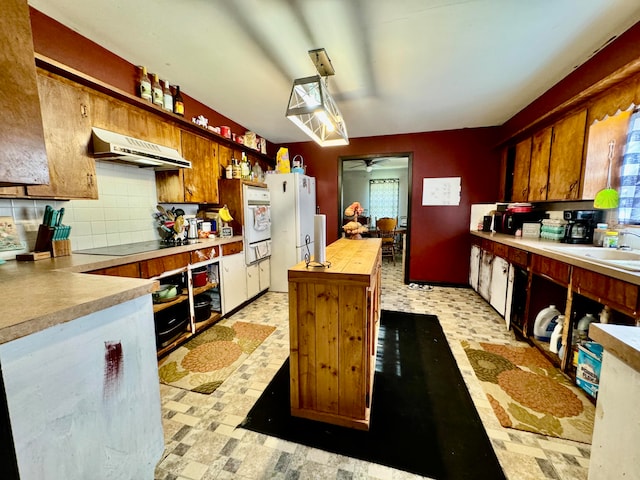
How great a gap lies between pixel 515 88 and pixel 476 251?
2037 millimetres

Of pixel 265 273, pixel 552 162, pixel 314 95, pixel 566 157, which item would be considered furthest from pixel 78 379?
pixel 552 162

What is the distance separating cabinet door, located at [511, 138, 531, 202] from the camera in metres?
2.89

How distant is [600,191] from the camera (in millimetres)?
1978

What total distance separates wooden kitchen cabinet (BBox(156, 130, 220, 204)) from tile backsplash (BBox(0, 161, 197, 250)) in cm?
13

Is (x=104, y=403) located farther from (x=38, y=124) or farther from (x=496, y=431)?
(x=496, y=431)

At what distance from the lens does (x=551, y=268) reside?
6.43 feet

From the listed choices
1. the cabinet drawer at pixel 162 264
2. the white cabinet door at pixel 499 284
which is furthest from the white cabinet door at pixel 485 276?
the cabinet drawer at pixel 162 264

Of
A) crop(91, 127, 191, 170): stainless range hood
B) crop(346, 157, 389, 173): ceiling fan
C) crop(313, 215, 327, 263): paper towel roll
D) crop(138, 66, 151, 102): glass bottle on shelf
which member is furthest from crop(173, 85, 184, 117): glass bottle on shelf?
crop(346, 157, 389, 173): ceiling fan

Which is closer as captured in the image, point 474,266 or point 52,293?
point 52,293

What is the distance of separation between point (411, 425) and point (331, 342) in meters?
0.68

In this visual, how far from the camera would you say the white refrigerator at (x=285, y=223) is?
366 cm

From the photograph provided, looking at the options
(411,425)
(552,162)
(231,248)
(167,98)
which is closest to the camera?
(411,425)

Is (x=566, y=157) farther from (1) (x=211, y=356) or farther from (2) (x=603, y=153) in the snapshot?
(1) (x=211, y=356)

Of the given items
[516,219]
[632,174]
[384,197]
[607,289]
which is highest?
[384,197]
